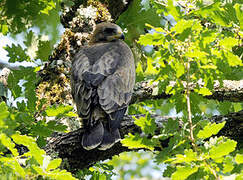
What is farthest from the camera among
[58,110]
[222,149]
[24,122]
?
[58,110]

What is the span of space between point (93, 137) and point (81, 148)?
0.17 m

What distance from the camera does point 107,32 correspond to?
516cm

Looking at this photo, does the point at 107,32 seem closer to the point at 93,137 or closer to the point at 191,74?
the point at 93,137

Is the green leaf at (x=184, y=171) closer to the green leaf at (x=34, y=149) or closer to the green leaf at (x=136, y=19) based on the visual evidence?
the green leaf at (x=34, y=149)

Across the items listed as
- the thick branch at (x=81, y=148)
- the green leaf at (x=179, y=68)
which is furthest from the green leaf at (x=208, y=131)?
the thick branch at (x=81, y=148)

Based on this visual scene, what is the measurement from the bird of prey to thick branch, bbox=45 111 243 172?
0.39 feet

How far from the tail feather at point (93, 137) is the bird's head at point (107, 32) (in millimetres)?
1668

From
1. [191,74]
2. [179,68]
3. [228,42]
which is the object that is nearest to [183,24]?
[179,68]

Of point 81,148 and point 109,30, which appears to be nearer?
point 81,148

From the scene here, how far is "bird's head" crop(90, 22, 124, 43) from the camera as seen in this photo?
4.96 metres

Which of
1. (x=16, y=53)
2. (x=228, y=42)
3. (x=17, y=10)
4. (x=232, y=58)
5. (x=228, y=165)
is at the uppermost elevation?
(x=17, y=10)

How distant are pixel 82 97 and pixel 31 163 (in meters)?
1.78

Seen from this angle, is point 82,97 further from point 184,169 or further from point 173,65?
point 184,169

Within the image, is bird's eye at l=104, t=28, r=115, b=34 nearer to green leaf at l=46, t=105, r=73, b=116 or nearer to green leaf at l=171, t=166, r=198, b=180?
green leaf at l=46, t=105, r=73, b=116
